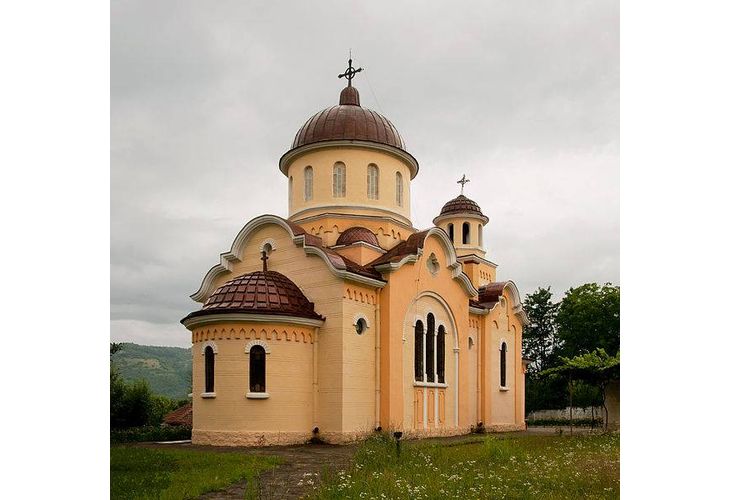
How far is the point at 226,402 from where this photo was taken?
1595 cm

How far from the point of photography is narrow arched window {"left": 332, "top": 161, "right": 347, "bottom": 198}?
67.5 feet

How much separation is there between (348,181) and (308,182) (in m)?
1.48

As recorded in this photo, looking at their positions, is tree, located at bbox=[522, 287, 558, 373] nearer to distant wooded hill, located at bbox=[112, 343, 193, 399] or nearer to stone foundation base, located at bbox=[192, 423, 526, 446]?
distant wooded hill, located at bbox=[112, 343, 193, 399]

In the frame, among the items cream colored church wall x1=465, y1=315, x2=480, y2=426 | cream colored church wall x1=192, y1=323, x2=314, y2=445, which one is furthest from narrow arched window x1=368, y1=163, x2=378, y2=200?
cream colored church wall x1=192, y1=323, x2=314, y2=445

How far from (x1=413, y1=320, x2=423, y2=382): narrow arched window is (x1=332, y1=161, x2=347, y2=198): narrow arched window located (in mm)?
4866

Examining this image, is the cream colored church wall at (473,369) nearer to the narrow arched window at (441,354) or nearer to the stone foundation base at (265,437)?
the narrow arched window at (441,354)

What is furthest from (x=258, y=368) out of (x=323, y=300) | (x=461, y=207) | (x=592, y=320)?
(x=592, y=320)

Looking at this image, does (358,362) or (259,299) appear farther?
(358,362)

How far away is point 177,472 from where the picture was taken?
10.3 m

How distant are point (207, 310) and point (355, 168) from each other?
706 cm

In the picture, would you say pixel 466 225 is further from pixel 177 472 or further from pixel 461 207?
pixel 177 472

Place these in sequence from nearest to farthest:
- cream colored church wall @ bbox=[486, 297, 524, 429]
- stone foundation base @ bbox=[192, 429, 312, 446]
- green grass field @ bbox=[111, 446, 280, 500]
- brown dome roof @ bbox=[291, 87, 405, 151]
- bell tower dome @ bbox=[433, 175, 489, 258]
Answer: green grass field @ bbox=[111, 446, 280, 500] → stone foundation base @ bbox=[192, 429, 312, 446] → brown dome roof @ bbox=[291, 87, 405, 151] → cream colored church wall @ bbox=[486, 297, 524, 429] → bell tower dome @ bbox=[433, 175, 489, 258]

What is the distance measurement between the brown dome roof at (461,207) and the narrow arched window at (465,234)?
60cm
